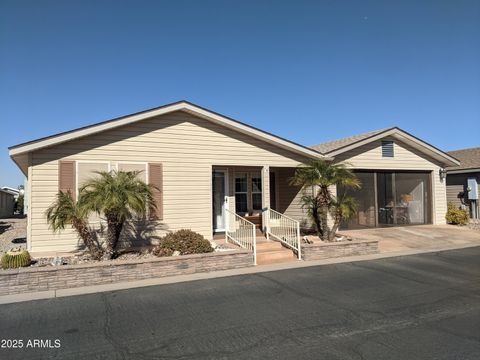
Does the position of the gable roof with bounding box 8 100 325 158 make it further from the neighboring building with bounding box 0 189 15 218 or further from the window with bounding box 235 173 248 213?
the neighboring building with bounding box 0 189 15 218

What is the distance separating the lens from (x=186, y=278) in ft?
25.4

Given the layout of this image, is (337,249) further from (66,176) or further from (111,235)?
(66,176)

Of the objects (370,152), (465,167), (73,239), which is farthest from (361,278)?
(465,167)

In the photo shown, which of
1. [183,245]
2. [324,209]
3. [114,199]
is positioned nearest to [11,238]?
[114,199]

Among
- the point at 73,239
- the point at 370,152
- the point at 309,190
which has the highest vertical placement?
the point at 370,152

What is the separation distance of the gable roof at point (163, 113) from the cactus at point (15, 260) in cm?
270

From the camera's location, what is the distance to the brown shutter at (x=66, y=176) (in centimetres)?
941

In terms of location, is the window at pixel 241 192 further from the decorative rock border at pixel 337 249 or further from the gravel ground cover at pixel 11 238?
the gravel ground cover at pixel 11 238

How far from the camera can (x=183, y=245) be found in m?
8.55

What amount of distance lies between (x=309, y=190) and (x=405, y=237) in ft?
12.9

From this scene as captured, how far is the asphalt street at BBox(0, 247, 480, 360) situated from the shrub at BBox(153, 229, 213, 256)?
48.8 inches

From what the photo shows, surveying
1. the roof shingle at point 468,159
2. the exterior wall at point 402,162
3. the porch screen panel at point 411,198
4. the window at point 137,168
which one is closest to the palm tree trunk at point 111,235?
the window at point 137,168

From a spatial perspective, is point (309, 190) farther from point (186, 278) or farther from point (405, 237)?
point (186, 278)

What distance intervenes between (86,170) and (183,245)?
3.56 meters
